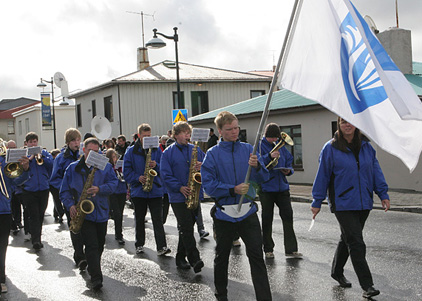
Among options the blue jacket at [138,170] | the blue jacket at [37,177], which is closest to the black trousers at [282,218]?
the blue jacket at [138,170]

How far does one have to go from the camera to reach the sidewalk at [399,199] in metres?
13.0

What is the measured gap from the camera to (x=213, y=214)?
5.84 m

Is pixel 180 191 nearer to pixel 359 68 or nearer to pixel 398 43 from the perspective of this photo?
pixel 359 68

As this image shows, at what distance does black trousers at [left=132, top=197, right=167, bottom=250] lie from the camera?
345 inches

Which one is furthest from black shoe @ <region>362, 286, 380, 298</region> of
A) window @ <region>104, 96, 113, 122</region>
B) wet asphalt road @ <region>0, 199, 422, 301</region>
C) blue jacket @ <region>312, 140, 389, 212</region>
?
window @ <region>104, 96, 113, 122</region>

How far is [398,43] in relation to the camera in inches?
808

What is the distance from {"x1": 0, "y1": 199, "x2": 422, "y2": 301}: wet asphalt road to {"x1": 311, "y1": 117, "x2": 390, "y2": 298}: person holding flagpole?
1.94 ft

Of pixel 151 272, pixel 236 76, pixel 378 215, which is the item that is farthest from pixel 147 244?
pixel 236 76

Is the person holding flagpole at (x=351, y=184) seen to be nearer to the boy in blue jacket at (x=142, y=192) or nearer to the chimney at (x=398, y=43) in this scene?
the boy in blue jacket at (x=142, y=192)

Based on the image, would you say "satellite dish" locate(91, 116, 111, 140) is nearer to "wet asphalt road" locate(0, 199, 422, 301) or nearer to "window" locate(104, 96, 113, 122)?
"window" locate(104, 96, 113, 122)

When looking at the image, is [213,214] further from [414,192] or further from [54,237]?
[414,192]

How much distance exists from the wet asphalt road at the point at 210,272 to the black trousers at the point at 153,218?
0.25m

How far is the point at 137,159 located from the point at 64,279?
2357mm

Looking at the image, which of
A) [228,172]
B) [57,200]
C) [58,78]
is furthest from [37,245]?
[58,78]
